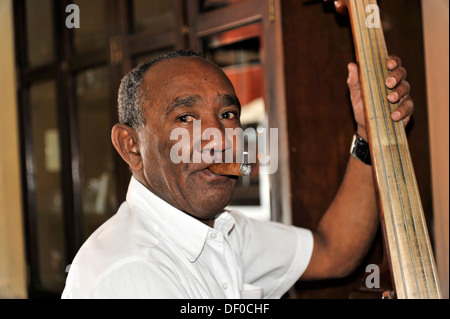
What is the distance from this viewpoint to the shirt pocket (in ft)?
3.80

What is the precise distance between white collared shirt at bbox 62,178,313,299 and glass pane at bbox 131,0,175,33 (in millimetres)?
858

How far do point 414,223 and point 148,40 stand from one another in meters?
1.27

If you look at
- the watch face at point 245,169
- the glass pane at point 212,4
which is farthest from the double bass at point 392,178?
the glass pane at point 212,4

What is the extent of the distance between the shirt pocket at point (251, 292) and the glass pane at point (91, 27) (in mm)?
1311

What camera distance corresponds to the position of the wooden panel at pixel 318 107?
142 centimetres

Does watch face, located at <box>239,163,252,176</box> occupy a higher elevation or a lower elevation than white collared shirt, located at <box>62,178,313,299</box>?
higher

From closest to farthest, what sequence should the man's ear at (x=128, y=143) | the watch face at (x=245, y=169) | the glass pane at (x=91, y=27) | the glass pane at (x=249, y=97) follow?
the watch face at (x=245, y=169)
the man's ear at (x=128, y=143)
the glass pane at (x=249, y=97)
the glass pane at (x=91, y=27)

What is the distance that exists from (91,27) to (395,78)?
1.65 meters

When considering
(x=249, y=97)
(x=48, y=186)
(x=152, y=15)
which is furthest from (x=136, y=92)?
(x=48, y=186)

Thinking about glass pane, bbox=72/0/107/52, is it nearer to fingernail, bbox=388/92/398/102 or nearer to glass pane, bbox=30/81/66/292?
glass pane, bbox=30/81/66/292

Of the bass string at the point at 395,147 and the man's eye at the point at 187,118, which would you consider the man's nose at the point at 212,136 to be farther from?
the bass string at the point at 395,147

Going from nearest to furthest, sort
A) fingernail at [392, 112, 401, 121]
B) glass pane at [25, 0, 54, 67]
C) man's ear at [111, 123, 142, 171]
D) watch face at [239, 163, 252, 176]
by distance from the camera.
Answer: watch face at [239, 163, 252, 176] < fingernail at [392, 112, 401, 121] < man's ear at [111, 123, 142, 171] < glass pane at [25, 0, 54, 67]

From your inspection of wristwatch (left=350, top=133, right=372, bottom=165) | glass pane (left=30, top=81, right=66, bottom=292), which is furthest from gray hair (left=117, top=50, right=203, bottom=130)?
glass pane (left=30, top=81, right=66, bottom=292)
